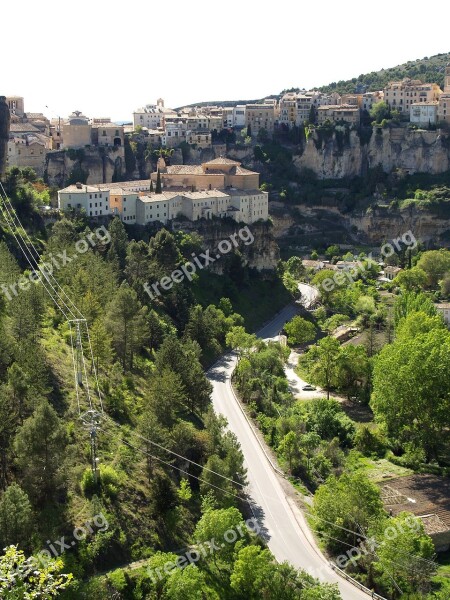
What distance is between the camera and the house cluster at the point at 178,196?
169 feet

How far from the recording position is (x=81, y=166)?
64500 mm

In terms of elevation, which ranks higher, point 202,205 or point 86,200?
point 86,200

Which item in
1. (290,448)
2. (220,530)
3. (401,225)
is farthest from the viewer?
(401,225)

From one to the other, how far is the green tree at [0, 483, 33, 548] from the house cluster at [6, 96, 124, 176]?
4547 cm

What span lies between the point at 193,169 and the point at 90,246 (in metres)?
18.2

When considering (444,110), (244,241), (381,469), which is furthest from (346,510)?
(444,110)

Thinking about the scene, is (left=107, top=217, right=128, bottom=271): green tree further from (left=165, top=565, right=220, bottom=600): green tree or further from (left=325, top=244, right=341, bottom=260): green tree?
(left=325, top=244, right=341, bottom=260): green tree

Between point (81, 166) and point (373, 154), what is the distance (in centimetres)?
3486

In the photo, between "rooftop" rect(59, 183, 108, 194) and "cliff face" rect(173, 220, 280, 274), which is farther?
"cliff face" rect(173, 220, 280, 274)

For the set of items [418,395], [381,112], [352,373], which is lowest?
[352,373]

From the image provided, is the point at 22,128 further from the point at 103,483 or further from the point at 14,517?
the point at 14,517

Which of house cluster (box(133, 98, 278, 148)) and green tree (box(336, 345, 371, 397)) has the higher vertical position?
house cluster (box(133, 98, 278, 148))

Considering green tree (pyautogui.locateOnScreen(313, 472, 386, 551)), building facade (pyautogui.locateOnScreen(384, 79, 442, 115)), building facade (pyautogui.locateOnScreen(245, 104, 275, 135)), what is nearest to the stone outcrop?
green tree (pyautogui.locateOnScreen(313, 472, 386, 551))

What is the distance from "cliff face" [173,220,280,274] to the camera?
5544cm
